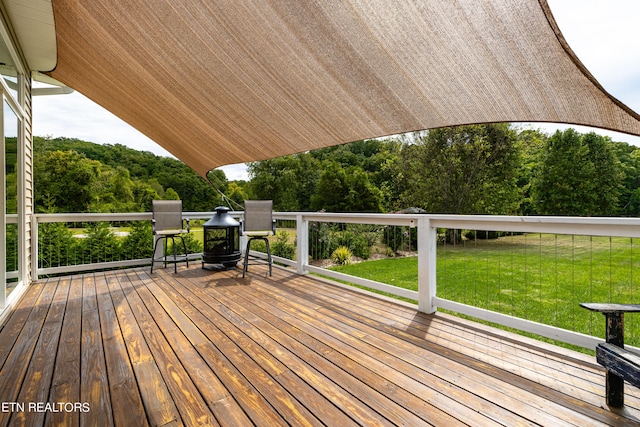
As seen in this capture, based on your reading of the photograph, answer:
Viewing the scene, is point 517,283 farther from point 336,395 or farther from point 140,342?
point 140,342

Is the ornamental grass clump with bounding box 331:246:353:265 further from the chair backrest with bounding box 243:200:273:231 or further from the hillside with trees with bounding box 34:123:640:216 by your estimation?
the hillside with trees with bounding box 34:123:640:216

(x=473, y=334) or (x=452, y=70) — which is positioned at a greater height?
(x=452, y=70)

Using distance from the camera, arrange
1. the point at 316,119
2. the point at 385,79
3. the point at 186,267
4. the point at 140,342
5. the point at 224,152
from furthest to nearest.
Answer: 1. the point at 186,267
2. the point at 224,152
3. the point at 316,119
4. the point at 140,342
5. the point at 385,79

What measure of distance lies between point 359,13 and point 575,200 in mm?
15361

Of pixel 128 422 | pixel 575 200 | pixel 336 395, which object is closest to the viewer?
pixel 128 422

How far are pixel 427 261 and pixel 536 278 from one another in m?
3.98

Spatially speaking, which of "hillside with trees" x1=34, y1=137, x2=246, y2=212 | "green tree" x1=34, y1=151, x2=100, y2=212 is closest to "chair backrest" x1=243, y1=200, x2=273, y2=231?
"hillside with trees" x1=34, y1=137, x2=246, y2=212

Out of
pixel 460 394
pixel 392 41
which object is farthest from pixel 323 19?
pixel 460 394

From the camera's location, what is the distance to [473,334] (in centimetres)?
255

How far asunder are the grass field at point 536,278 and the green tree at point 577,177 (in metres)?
7.79

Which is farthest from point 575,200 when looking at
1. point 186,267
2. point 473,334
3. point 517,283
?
point 186,267

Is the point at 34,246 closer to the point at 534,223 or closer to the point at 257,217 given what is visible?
the point at 257,217

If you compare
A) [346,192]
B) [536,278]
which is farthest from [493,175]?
[346,192]

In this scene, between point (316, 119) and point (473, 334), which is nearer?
point (473, 334)
